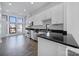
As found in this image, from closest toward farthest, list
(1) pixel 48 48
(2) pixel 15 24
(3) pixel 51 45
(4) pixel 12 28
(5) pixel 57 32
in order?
(3) pixel 51 45 < (1) pixel 48 48 < (5) pixel 57 32 < (4) pixel 12 28 < (2) pixel 15 24

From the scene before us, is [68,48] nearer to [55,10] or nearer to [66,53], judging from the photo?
[66,53]

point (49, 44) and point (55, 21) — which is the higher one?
point (55, 21)

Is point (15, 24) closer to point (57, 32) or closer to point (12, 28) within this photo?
point (12, 28)

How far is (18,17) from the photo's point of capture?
14.0m

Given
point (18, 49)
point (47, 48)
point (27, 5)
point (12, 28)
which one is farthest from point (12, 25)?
point (47, 48)

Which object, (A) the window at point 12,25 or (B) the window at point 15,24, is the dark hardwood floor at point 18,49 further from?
(B) the window at point 15,24

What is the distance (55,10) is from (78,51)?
411 cm

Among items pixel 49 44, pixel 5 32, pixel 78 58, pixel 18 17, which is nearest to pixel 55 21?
pixel 49 44

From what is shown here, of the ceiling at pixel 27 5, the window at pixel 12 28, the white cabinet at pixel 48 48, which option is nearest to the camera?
the white cabinet at pixel 48 48

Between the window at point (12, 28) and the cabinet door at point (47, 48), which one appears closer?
the cabinet door at point (47, 48)

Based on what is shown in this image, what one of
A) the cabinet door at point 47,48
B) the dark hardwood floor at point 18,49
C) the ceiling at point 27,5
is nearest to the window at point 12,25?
the ceiling at point 27,5

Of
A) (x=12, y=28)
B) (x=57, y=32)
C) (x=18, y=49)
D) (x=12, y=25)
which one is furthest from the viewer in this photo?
(x=12, y=25)

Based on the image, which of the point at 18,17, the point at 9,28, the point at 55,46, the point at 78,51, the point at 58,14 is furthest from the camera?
the point at 18,17

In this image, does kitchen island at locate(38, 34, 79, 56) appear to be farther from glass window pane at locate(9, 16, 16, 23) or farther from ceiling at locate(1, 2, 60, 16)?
glass window pane at locate(9, 16, 16, 23)
